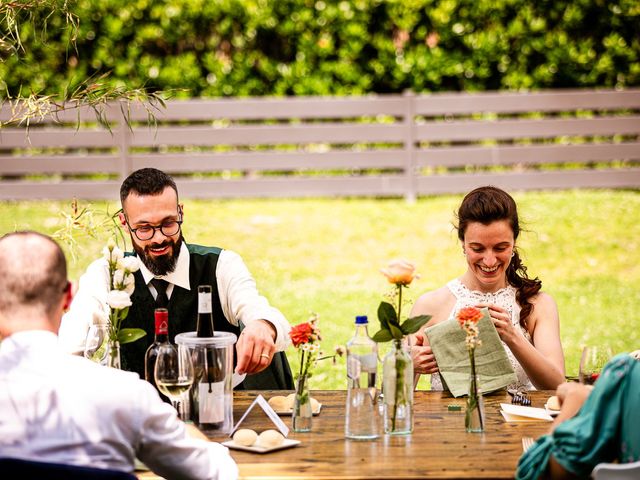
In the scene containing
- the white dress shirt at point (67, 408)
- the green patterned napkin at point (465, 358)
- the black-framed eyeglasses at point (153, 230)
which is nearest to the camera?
the white dress shirt at point (67, 408)

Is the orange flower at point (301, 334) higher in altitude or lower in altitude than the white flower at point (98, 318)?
lower

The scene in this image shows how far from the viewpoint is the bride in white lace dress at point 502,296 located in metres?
3.30

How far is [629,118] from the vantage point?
32.9 ft

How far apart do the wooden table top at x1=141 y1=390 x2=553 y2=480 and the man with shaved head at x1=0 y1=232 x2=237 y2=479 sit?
1.23 feet

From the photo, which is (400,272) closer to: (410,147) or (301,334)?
(301,334)

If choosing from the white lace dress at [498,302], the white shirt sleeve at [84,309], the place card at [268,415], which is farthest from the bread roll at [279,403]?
the white lace dress at [498,302]

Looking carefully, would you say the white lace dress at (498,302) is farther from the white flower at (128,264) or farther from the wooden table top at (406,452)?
the white flower at (128,264)

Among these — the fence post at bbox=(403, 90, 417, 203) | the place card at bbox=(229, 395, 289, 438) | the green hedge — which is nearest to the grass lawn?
the fence post at bbox=(403, 90, 417, 203)

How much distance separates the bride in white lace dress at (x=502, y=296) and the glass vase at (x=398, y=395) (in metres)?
0.61

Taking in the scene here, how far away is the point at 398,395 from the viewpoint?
2586mm

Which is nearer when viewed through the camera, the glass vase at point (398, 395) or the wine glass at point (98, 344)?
the glass vase at point (398, 395)

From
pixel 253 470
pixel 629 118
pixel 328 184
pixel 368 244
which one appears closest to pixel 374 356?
pixel 253 470

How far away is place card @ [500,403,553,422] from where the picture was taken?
2.71 m

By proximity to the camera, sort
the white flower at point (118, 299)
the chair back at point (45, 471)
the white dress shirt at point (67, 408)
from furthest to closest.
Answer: the white flower at point (118, 299), the white dress shirt at point (67, 408), the chair back at point (45, 471)
